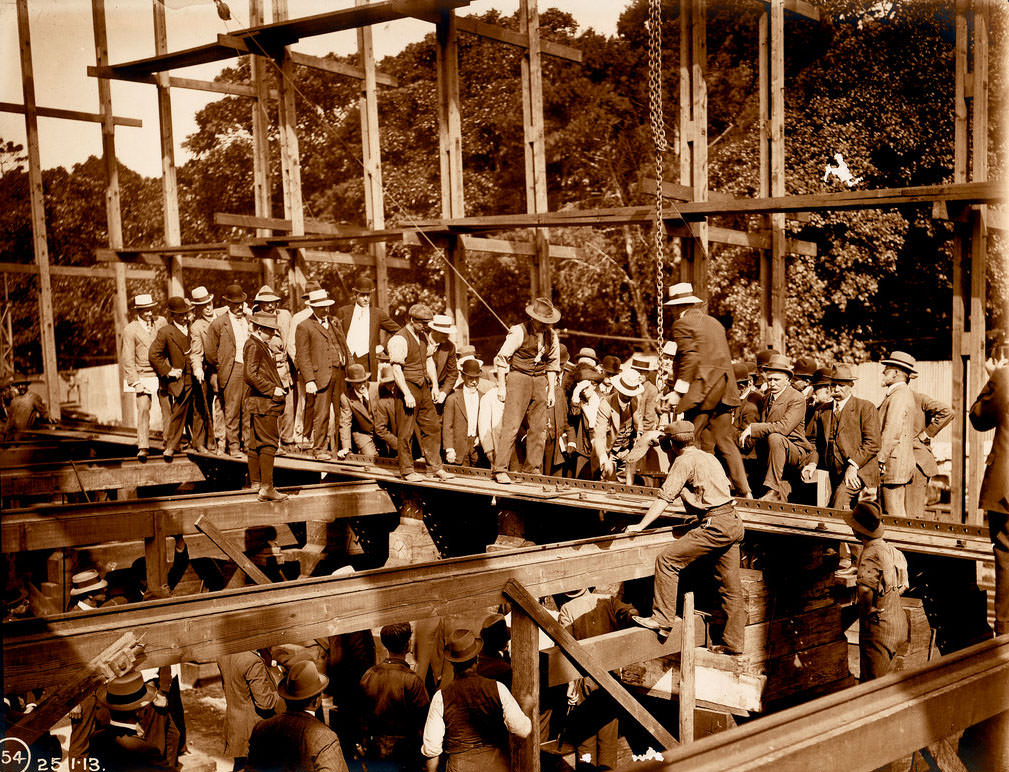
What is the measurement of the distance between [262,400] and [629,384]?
13.9ft

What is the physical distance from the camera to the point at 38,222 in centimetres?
1958

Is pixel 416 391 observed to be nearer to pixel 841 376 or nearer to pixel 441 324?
pixel 441 324

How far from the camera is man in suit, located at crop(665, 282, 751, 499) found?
8.32m

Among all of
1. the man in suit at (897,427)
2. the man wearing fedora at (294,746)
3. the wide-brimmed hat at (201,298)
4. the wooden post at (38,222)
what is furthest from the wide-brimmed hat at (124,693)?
the wooden post at (38,222)

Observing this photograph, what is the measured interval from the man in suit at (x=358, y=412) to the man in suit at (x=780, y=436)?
4.90 metres

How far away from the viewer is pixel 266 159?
17.7 m

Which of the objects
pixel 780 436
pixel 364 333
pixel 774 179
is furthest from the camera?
pixel 774 179

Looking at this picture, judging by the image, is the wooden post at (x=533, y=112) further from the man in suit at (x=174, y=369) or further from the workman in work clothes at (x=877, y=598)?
the workman in work clothes at (x=877, y=598)

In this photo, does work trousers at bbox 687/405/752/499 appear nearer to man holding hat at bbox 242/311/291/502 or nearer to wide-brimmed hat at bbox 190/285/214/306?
man holding hat at bbox 242/311/291/502

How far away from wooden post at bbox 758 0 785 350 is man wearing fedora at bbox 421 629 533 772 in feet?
30.7

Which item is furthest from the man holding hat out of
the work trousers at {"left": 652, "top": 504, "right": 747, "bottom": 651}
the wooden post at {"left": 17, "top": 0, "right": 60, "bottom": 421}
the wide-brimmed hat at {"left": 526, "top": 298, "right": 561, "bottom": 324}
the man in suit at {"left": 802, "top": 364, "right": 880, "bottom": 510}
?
the wooden post at {"left": 17, "top": 0, "right": 60, "bottom": 421}

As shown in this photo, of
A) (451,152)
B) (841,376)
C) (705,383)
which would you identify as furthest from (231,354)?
(841,376)

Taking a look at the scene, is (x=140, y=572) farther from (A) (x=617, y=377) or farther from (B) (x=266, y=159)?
(B) (x=266, y=159)

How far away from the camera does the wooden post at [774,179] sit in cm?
1342
